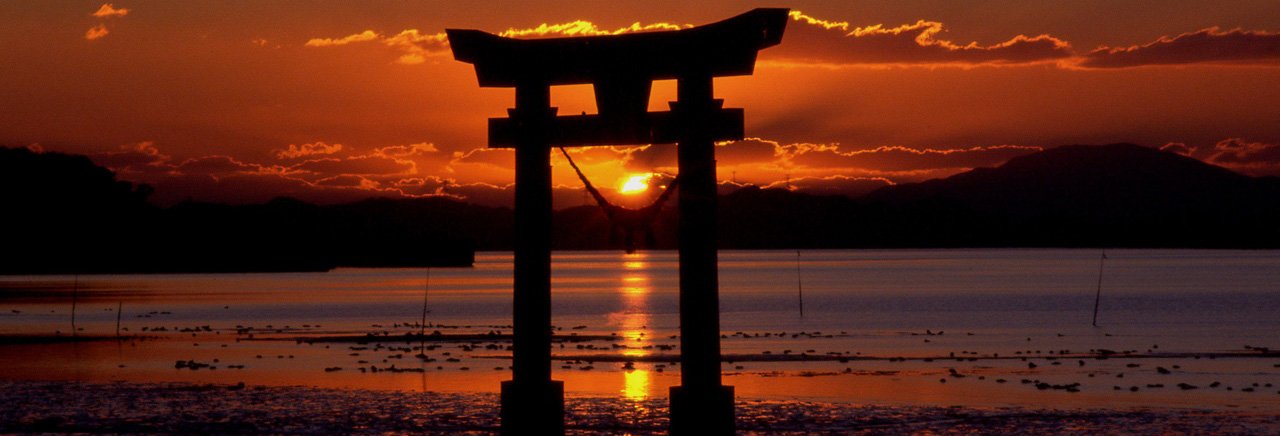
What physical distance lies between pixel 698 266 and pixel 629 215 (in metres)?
1.34

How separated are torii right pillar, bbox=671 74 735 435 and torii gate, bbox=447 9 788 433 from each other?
0.04 feet

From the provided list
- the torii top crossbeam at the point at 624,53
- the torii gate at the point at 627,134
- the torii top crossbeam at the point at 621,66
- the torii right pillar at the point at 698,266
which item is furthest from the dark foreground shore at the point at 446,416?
the torii top crossbeam at the point at 624,53

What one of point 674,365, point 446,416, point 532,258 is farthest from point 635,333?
point 532,258

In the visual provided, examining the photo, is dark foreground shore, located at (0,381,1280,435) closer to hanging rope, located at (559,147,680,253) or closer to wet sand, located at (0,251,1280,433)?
wet sand, located at (0,251,1280,433)

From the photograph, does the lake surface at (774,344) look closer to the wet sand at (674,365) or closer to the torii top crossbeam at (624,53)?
the wet sand at (674,365)

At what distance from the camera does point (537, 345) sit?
1823 centimetres

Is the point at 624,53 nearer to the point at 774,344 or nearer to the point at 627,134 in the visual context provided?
the point at 627,134

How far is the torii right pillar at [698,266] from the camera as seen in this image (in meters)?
17.0

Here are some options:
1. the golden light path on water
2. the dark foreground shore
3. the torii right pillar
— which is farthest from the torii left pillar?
the golden light path on water

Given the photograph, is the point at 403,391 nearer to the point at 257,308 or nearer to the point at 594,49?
the point at 594,49

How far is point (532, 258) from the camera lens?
59.1 ft

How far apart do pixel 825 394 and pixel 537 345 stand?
54.7 feet

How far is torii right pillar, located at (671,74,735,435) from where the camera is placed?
17016 millimetres

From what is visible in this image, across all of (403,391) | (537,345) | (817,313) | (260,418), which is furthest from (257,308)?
(537,345)
